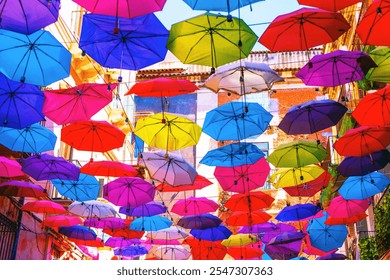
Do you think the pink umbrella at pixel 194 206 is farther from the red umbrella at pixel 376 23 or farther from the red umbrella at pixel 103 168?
the red umbrella at pixel 376 23

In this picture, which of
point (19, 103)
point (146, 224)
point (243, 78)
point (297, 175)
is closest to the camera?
point (243, 78)

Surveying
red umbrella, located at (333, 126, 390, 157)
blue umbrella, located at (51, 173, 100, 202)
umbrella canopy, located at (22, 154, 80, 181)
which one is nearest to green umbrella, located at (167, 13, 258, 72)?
red umbrella, located at (333, 126, 390, 157)

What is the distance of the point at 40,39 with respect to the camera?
8.19 m

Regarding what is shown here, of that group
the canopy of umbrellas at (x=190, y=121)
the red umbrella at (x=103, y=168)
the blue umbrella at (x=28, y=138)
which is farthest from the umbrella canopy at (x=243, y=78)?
the blue umbrella at (x=28, y=138)

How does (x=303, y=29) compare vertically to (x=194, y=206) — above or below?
above

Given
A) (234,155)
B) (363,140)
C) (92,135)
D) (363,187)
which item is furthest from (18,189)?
(363,187)

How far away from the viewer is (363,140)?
9633 mm

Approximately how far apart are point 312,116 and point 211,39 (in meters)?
3.07

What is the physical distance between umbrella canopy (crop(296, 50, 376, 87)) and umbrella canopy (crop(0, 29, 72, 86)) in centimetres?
433

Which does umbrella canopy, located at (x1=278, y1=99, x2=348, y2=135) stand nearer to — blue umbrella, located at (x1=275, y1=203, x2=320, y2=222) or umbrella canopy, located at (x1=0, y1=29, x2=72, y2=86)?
blue umbrella, located at (x1=275, y1=203, x2=320, y2=222)

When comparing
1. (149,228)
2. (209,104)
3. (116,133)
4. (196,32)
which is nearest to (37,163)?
(116,133)

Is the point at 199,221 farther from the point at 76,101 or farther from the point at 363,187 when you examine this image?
the point at 76,101

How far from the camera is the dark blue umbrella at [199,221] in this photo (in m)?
14.1

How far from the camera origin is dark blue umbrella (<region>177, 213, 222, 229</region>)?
14.1 meters
